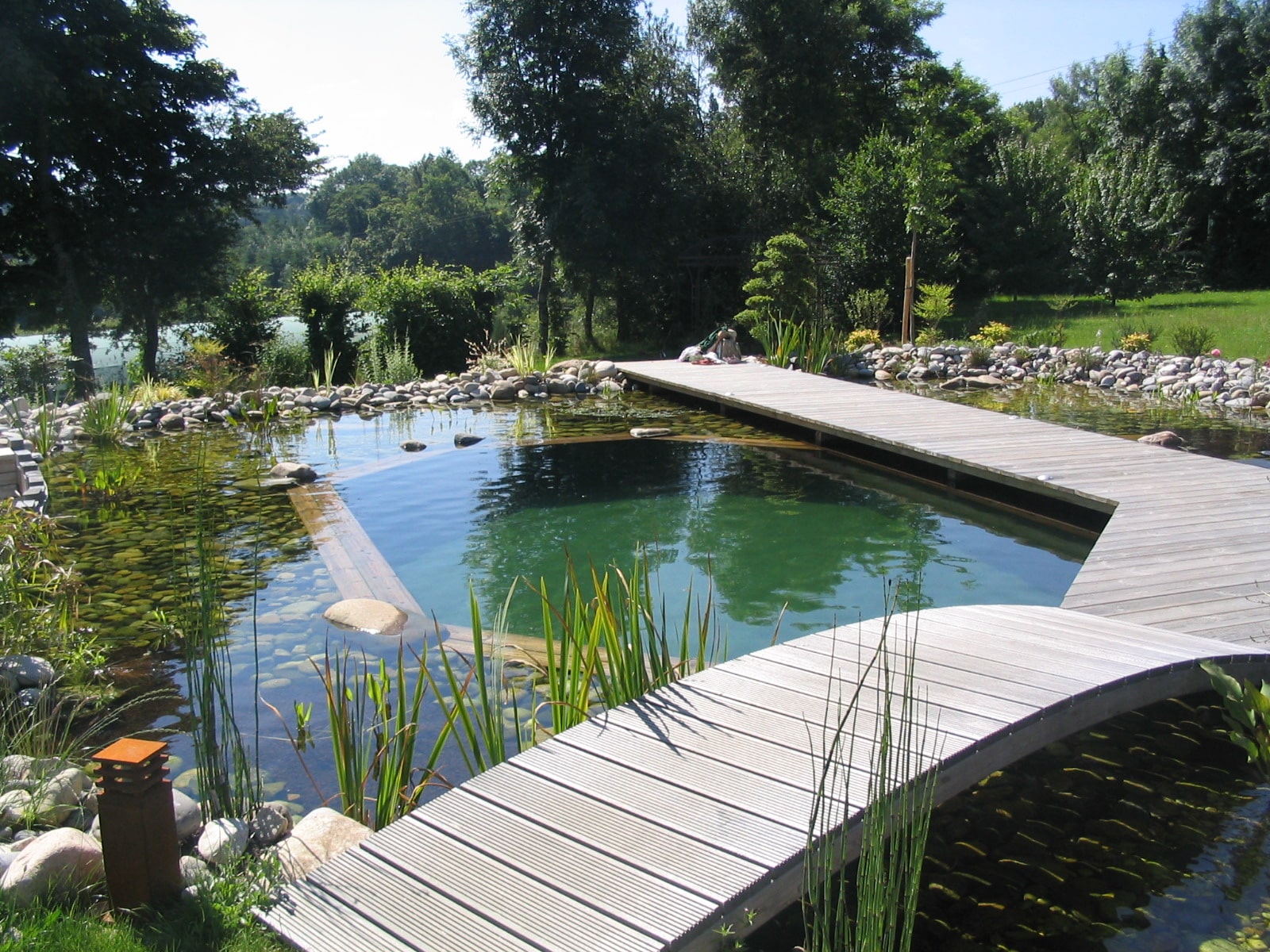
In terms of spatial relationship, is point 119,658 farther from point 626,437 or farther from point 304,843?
point 626,437

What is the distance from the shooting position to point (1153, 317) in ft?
51.0

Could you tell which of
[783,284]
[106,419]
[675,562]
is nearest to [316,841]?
[675,562]

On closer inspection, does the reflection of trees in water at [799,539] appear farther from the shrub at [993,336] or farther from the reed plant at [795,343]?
the shrub at [993,336]

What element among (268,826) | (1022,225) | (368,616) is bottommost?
(368,616)

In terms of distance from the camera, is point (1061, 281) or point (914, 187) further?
point (1061, 281)

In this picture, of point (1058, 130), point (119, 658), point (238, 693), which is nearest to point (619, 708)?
point (238, 693)

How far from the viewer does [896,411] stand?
8.29 meters

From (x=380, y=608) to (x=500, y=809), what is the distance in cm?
252

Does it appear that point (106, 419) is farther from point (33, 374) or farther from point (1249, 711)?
point (1249, 711)

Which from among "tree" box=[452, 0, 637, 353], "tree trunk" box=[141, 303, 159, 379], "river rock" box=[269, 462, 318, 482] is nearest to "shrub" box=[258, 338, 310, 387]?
"tree trunk" box=[141, 303, 159, 379]

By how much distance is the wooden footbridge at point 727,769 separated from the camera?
1.91m

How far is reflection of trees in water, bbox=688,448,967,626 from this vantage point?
5027mm

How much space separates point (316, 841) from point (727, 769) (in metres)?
1.03

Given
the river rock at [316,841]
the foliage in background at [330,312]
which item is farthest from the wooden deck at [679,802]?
the foliage in background at [330,312]
